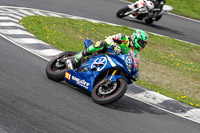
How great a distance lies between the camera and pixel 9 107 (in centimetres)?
510

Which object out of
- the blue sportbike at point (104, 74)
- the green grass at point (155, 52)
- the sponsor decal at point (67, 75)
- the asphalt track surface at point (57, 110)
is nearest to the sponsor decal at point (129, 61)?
the blue sportbike at point (104, 74)

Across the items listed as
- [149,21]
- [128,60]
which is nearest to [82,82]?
[128,60]

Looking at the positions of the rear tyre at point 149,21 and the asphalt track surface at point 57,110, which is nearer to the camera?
the asphalt track surface at point 57,110

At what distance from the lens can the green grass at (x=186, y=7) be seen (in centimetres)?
2163

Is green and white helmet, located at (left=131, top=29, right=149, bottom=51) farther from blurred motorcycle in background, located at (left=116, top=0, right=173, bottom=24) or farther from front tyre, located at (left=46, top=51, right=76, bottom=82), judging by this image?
blurred motorcycle in background, located at (left=116, top=0, right=173, bottom=24)

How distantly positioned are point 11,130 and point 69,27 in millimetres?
9112

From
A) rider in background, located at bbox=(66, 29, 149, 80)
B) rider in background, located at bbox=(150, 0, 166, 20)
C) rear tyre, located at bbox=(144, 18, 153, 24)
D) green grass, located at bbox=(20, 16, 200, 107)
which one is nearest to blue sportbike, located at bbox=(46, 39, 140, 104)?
rider in background, located at bbox=(66, 29, 149, 80)

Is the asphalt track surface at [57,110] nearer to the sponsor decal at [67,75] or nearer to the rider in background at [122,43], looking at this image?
the sponsor decal at [67,75]

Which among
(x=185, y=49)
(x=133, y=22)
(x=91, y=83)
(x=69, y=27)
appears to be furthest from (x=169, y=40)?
(x=91, y=83)

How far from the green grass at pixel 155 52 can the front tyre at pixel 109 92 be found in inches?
99.6

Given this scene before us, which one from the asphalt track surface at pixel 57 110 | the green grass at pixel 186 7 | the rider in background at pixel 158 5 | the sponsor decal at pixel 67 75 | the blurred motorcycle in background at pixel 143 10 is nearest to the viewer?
the asphalt track surface at pixel 57 110

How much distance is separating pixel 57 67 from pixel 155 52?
6.25m

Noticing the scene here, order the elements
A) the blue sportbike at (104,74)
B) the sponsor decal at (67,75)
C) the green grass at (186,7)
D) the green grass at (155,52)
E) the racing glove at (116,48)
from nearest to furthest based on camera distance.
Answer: the blue sportbike at (104,74), the racing glove at (116,48), the sponsor decal at (67,75), the green grass at (155,52), the green grass at (186,7)

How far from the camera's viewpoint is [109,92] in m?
6.47
